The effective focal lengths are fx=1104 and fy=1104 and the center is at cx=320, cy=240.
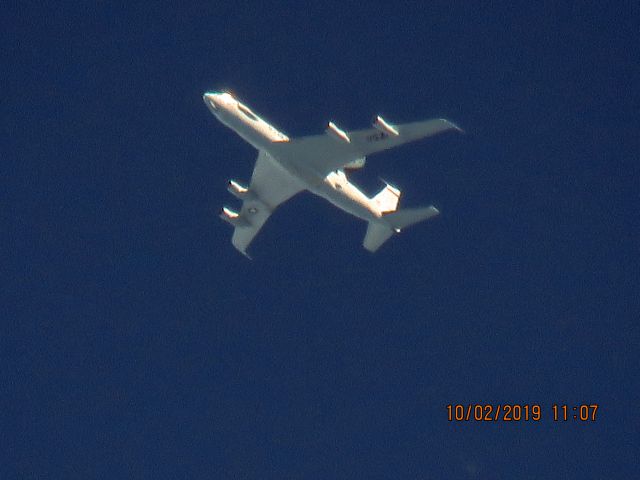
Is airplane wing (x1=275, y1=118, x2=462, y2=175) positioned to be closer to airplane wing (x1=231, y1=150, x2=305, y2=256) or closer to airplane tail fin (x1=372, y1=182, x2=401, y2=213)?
airplane wing (x1=231, y1=150, x2=305, y2=256)

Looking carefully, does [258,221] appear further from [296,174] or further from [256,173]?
[296,174]

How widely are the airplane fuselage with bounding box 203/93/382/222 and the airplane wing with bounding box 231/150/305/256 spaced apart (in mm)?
3762

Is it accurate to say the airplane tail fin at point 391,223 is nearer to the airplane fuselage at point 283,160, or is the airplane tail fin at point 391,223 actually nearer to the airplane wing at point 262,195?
the airplane fuselage at point 283,160

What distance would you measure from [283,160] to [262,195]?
771 centimetres

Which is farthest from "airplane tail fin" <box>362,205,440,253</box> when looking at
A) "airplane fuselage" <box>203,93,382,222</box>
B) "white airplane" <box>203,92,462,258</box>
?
"airplane fuselage" <box>203,93,382,222</box>

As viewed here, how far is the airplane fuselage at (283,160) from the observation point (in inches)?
2579

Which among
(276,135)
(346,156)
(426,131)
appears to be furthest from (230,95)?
(426,131)

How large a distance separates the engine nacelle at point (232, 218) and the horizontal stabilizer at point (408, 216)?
10786 millimetres

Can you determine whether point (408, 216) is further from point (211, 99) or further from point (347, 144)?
point (211, 99)

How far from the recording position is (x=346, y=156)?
6531 centimetres

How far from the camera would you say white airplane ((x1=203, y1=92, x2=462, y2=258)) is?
2483 inches

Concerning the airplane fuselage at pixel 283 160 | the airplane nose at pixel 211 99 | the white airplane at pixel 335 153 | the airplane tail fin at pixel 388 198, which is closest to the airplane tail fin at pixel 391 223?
the white airplane at pixel 335 153

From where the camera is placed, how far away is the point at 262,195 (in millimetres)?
73500

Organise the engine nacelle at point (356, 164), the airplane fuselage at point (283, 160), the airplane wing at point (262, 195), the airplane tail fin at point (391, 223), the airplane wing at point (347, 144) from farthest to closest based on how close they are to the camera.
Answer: the airplane wing at point (262, 195), the engine nacelle at point (356, 164), the airplane tail fin at point (391, 223), the airplane fuselage at point (283, 160), the airplane wing at point (347, 144)
